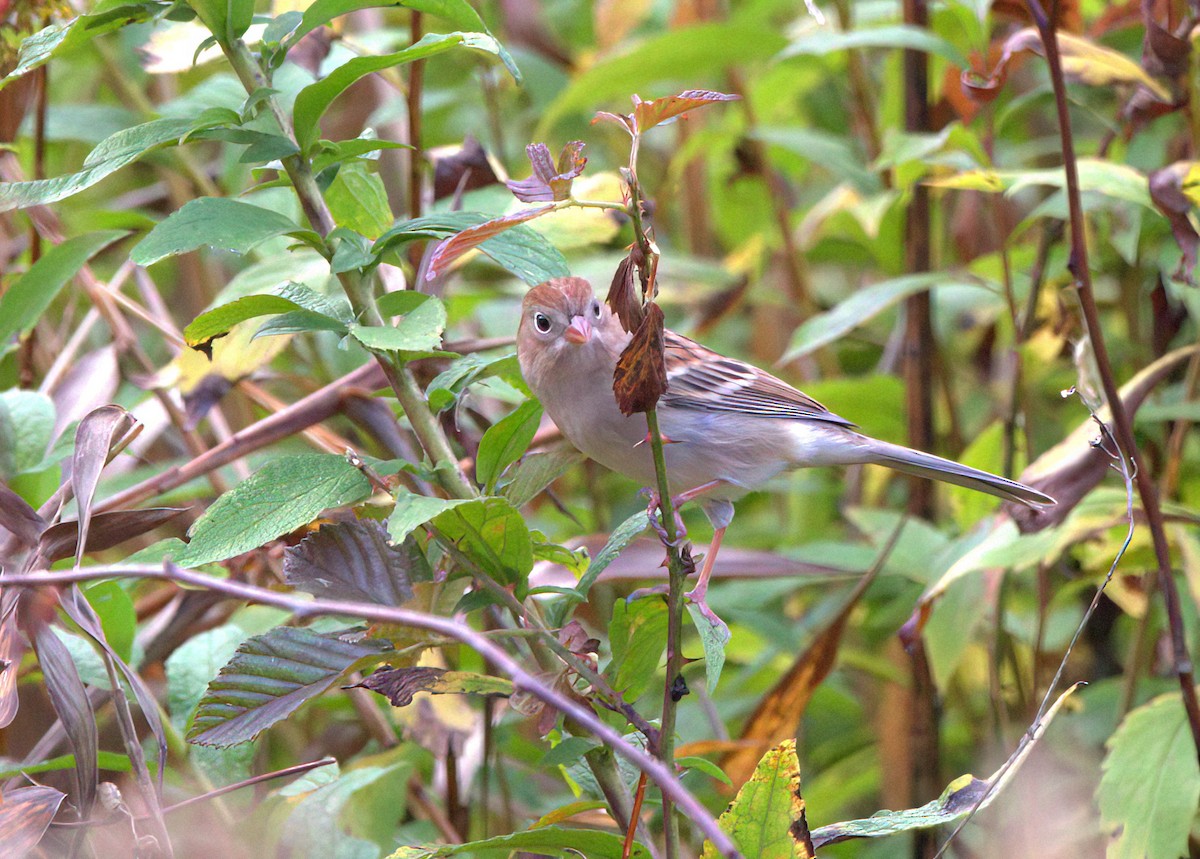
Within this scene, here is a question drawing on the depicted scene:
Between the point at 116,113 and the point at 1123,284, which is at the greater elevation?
the point at 116,113

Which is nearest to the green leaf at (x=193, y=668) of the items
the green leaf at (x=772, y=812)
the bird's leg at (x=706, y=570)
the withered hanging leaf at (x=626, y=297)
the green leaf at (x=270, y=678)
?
the green leaf at (x=270, y=678)

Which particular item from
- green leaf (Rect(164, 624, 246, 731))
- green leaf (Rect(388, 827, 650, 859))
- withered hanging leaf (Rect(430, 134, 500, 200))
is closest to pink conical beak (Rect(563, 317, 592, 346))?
withered hanging leaf (Rect(430, 134, 500, 200))

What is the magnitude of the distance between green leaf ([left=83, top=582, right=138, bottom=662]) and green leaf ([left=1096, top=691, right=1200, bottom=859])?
143 cm

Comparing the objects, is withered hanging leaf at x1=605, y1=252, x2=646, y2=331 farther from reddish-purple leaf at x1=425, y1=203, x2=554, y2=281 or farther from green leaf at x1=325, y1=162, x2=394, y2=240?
green leaf at x1=325, y1=162, x2=394, y2=240

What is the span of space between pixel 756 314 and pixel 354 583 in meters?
2.54

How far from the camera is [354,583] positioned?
119 centimetres

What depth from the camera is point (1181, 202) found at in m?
1.80

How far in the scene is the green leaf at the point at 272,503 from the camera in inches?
43.7

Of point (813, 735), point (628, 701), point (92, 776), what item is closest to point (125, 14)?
point (92, 776)

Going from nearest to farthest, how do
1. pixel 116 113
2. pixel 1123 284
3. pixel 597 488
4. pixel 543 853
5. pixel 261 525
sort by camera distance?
pixel 261 525, pixel 543 853, pixel 116 113, pixel 1123 284, pixel 597 488

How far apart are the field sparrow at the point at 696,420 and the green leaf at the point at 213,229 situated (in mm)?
584

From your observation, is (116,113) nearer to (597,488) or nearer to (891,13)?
(597,488)

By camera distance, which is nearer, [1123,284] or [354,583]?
[354,583]

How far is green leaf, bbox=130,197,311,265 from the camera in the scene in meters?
1.12
